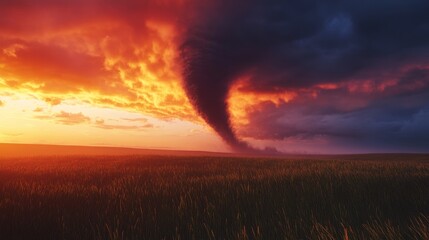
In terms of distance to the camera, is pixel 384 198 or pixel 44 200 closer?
pixel 384 198

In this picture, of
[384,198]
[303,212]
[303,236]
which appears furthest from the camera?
[384,198]

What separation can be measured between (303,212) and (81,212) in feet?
11.9

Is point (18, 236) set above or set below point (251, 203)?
below

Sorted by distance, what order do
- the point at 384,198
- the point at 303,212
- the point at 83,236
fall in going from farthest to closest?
1. the point at 384,198
2. the point at 303,212
3. the point at 83,236

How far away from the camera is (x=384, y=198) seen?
5918mm

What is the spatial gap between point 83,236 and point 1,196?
4338mm

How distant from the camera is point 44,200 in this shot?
6.64 meters

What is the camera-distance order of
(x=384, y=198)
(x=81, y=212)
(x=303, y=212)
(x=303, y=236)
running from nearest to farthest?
(x=303, y=236) < (x=303, y=212) < (x=81, y=212) < (x=384, y=198)

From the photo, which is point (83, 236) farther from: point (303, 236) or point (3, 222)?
point (303, 236)

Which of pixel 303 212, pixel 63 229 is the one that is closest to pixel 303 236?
pixel 303 212

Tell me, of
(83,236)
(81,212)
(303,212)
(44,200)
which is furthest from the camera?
(44,200)

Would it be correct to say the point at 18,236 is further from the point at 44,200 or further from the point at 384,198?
the point at 384,198

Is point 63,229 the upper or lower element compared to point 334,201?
lower

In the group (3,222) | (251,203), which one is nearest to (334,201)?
(251,203)
